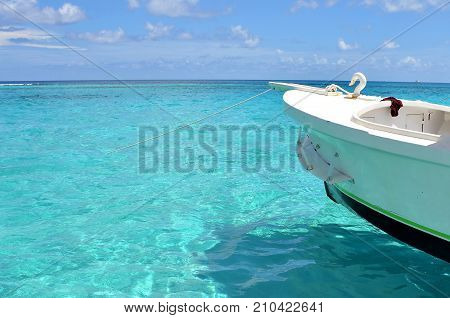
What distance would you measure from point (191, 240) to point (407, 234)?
226 cm

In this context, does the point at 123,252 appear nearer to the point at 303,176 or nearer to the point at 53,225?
the point at 53,225

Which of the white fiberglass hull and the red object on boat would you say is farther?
the red object on boat

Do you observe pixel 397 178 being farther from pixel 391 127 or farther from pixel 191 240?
pixel 191 240

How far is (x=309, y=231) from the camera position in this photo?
5121mm

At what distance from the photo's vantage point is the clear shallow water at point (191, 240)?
389 centimetres

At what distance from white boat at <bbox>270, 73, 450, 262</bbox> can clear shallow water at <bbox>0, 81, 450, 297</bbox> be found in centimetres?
60

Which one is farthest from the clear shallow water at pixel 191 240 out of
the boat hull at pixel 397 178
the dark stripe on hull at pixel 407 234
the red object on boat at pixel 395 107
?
the red object on boat at pixel 395 107

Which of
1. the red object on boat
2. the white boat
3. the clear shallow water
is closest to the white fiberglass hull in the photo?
the white boat

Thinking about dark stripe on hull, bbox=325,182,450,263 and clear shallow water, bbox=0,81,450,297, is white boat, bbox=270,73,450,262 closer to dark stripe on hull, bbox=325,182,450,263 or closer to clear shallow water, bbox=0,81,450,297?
dark stripe on hull, bbox=325,182,450,263

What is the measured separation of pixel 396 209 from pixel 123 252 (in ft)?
8.62

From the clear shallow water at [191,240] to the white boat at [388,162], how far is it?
0.60 meters

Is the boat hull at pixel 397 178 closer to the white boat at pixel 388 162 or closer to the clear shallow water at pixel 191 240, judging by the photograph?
the white boat at pixel 388 162

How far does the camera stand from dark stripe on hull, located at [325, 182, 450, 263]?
327cm
